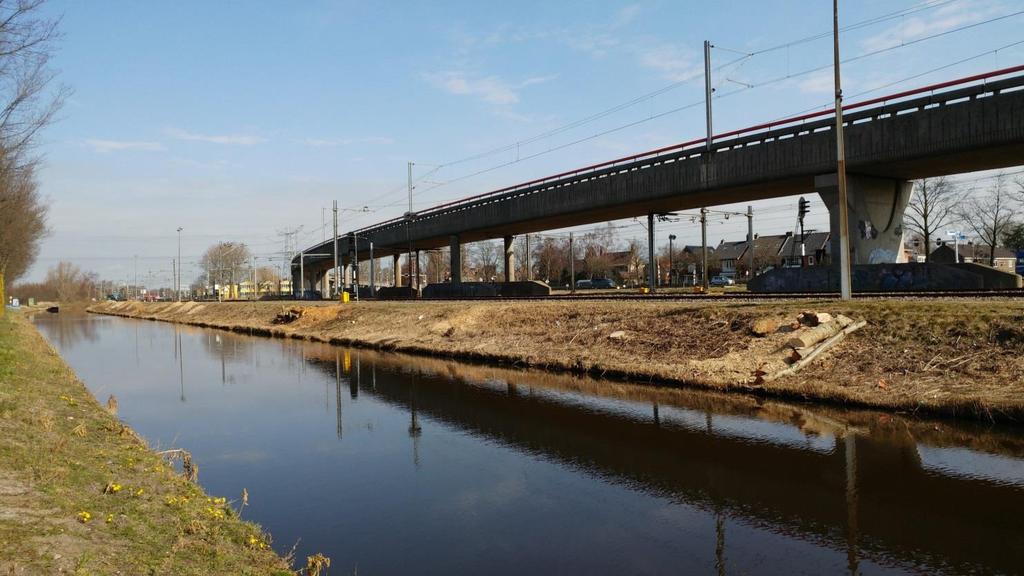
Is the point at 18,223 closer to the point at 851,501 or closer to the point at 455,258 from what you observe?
the point at 455,258

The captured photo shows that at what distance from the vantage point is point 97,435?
11.1m

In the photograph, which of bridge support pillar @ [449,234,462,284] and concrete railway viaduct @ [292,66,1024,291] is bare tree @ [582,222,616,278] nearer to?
bridge support pillar @ [449,234,462,284]

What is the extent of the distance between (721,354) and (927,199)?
172ft

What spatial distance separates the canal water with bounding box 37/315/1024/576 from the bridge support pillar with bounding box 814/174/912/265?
18975mm

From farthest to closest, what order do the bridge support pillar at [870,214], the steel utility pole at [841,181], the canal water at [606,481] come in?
the bridge support pillar at [870,214]
the steel utility pole at [841,181]
the canal water at [606,481]

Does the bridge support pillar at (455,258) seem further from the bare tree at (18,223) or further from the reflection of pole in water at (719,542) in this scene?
the reflection of pole in water at (719,542)

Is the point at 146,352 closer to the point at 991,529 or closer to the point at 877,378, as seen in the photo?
the point at 877,378

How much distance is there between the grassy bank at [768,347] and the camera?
1376 centimetres

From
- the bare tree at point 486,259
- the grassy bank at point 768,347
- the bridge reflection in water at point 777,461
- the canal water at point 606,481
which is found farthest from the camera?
the bare tree at point 486,259

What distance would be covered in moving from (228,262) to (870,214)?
13050cm

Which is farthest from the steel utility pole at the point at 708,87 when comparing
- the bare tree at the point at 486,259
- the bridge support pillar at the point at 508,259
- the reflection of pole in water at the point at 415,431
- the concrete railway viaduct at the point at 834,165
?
the bare tree at the point at 486,259

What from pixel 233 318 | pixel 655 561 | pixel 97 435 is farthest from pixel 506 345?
pixel 233 318

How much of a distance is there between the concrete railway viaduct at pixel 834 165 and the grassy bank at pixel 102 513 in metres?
28.7

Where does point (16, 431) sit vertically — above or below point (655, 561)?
above
